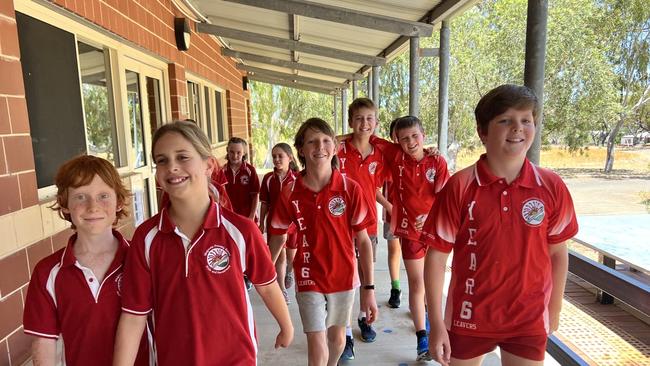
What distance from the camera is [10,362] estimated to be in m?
1.92

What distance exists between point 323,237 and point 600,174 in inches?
826

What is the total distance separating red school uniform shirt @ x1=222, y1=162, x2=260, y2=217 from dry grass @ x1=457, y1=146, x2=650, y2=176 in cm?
1794

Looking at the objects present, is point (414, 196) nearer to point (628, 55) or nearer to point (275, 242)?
point (275, 242)

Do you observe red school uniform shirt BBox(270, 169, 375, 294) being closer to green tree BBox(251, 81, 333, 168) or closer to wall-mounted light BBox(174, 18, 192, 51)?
wall-mounted light BBox(174, 18, 192, 51)

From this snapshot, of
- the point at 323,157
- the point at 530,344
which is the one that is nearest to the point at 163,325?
the point at 323,157

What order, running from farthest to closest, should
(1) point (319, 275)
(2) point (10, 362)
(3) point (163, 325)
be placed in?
(1) point (319, 275) < (2) point (10, 362) < (3) point (163, 325)

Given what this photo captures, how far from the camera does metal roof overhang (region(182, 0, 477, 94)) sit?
4.18 metres

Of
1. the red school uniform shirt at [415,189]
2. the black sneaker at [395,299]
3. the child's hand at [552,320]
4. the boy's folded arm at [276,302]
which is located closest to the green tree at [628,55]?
the black sneaker at [395,299]

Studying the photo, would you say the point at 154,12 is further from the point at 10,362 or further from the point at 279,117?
the point at 279,117

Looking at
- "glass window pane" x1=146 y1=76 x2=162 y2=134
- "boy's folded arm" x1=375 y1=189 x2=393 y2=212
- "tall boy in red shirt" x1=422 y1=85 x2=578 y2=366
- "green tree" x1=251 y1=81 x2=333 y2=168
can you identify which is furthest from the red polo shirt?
"green tree" x1=251 y1=81 x2=333 y2=168

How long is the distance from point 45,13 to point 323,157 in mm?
1821

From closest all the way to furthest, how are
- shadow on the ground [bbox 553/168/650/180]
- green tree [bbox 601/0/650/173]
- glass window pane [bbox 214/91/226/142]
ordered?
1. glass window pane [bbox 214/91/226/142]
2. green tree [bbox 601/0/650/173]
3. shadow on the ground [bbox 553/168/650/180]

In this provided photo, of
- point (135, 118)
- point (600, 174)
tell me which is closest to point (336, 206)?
point (135, 118)

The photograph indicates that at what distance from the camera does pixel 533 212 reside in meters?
1.59
